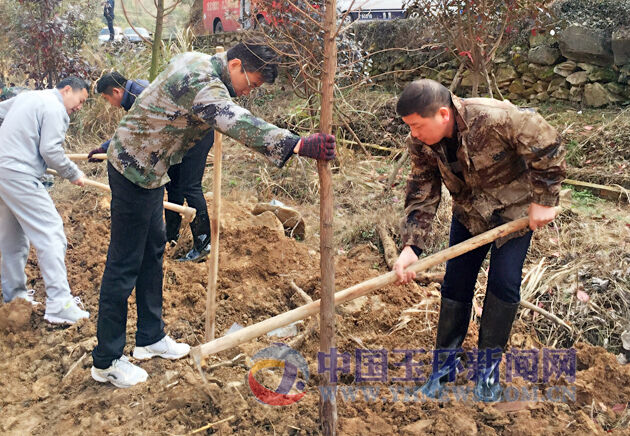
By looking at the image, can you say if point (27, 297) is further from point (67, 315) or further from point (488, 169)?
point (488, 169)

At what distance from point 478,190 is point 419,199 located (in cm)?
32

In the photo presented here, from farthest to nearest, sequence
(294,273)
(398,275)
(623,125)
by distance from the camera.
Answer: (623,125) → (294,273) → (398,275)

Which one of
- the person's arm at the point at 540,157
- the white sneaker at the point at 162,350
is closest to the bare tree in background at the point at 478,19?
the person's arm at the point at 540,157

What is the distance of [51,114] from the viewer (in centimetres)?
378

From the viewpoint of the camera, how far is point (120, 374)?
313cm

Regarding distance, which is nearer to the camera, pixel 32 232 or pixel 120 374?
pixel 120 374

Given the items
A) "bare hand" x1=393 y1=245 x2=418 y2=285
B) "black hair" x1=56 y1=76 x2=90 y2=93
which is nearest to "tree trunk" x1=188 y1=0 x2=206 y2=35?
"black hair" x1=56 y1=76 x2=90 y2=93

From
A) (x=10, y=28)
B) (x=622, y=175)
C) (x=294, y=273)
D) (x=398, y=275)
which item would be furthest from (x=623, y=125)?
(x=10, y=28)

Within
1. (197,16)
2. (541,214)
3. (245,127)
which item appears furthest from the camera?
(197,16)

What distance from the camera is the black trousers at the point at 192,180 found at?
175 inches

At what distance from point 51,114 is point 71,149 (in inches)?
185

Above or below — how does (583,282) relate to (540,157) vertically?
below

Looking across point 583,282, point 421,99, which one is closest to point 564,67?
point 583,282

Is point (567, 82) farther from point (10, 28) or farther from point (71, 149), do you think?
point (10, 28)
